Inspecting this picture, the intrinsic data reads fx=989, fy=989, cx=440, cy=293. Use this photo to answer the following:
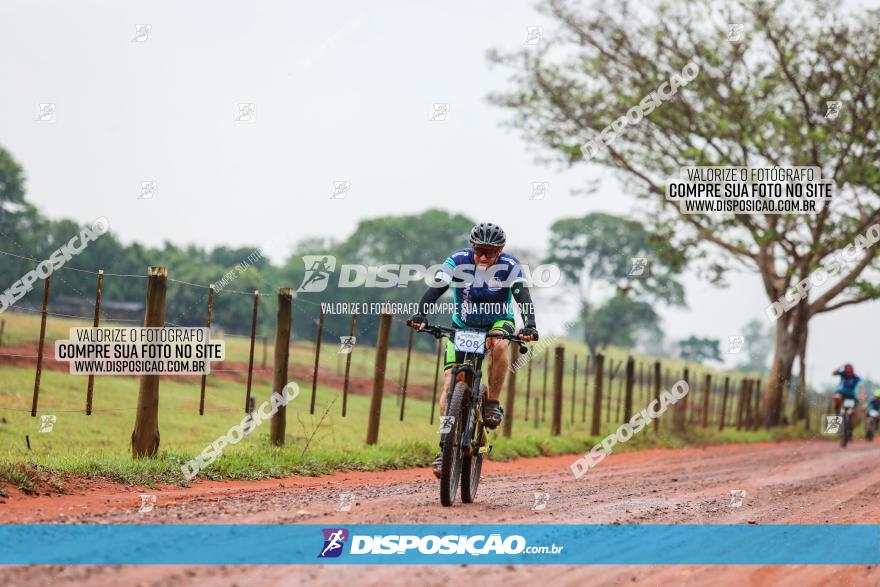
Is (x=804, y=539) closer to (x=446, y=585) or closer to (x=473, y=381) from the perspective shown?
(x=473, y=381)

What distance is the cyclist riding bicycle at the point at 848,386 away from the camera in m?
26.1

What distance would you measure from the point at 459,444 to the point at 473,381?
55cm

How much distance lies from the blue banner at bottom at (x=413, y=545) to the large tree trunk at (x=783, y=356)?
26.8 meters

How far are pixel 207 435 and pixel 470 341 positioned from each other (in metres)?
12.3

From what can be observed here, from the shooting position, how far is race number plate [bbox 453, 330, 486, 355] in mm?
8320

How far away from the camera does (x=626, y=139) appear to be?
32781mm

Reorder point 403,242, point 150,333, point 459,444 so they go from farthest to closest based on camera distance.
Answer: point 403,242 → point 150,333 → point 459,444

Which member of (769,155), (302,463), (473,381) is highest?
(769,155)

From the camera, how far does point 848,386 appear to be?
86.0ft

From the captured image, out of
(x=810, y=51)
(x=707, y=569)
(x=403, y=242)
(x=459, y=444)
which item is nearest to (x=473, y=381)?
(x=459, y=444)

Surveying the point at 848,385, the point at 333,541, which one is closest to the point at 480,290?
the point at 333,541

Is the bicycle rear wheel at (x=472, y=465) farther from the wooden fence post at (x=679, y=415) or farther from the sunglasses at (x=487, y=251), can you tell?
the wooden fence post at (x=679, y=415)

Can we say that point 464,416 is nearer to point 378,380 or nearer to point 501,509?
point 501,509

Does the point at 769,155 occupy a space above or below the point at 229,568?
above
